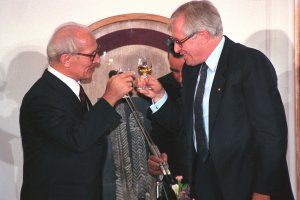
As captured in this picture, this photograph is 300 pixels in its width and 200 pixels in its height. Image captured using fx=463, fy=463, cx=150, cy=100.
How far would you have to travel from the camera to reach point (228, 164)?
1.81 meters

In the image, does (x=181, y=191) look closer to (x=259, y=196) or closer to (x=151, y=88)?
(x=259, y=196)

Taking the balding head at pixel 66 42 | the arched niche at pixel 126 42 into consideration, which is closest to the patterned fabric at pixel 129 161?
the arched niche at pixel 126 42

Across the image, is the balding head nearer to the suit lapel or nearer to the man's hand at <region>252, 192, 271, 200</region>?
the suit lapel

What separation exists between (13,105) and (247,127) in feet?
4.90

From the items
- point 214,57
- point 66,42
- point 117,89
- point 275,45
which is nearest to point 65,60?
point 66,42

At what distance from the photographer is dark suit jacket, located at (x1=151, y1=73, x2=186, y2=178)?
8.23ft

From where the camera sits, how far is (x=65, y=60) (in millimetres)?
2111

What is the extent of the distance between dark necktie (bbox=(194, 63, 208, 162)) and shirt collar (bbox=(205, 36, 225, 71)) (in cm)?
4

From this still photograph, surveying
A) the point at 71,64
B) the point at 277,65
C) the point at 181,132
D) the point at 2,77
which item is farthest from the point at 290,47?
the point at 2,77

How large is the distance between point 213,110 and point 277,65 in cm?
133

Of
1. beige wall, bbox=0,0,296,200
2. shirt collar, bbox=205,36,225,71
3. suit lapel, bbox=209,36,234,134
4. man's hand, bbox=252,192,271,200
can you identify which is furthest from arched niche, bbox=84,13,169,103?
man's hand, bbox=252,192,271,200

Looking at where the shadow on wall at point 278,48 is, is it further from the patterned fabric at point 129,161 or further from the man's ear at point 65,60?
the man's ear at point 65,60

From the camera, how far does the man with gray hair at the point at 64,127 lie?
1.97 meters

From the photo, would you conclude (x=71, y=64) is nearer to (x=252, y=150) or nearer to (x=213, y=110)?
(x=213, y=110)
